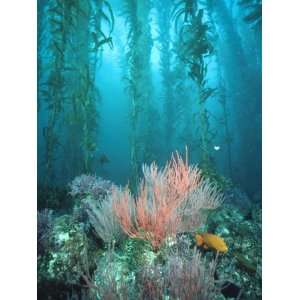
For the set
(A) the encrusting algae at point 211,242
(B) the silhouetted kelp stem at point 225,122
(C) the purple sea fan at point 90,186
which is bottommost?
(A) the encrusting algae at point 211,242

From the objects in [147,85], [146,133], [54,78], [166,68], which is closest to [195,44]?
[166,68]

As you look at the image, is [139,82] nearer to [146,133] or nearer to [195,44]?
[146,133]

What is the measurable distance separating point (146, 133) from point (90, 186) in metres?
0.62

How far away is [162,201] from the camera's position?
9.55ft

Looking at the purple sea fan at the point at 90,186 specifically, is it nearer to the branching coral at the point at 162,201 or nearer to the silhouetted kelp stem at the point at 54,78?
the branching coral at the point at 162,201

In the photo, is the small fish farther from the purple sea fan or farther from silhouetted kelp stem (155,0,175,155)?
silhouetted kelp stem (155,0,175,155)

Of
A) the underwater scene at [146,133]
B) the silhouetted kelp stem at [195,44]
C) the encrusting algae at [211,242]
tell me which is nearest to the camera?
the encrusting algae at [211,242]

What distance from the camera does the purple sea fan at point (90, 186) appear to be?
3.04 meters

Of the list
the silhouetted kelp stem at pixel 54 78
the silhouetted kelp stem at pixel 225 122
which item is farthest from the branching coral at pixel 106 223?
the silhouetted kelp stem at pixel 225 122

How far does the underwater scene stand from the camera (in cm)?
290

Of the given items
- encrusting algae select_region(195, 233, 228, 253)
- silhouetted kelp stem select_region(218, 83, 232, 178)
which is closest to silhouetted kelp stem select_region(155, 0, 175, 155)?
silhouetted kelp stem select_region(218, 83, 232, 178)

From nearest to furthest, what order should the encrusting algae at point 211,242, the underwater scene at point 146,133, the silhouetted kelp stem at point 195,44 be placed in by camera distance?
the encrusting algae at point 211,242 → the underwater scene at point 146,133 → the silhouetted kelp stem at point 195,44
